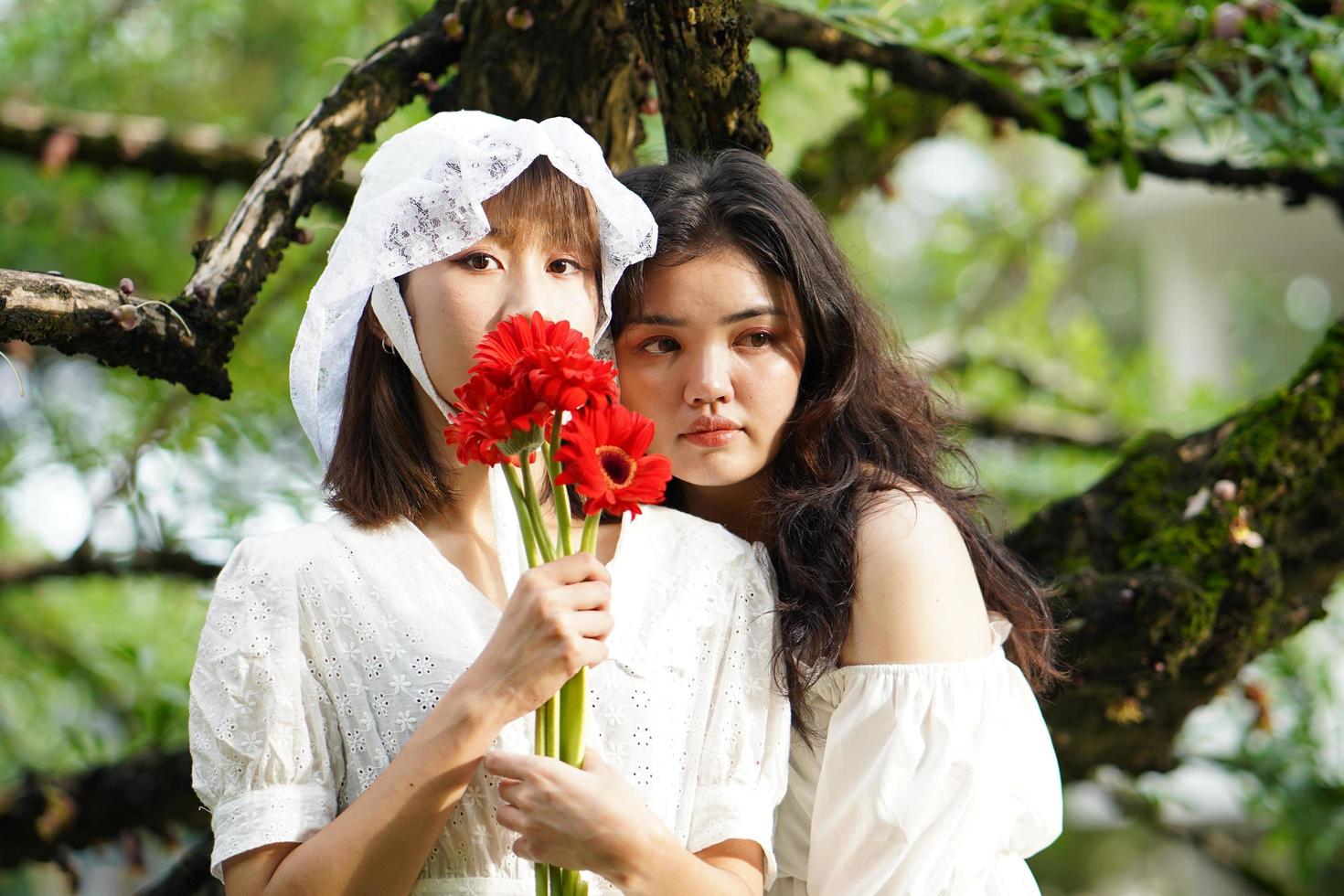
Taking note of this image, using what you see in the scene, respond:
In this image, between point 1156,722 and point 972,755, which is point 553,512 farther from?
point 1156,722

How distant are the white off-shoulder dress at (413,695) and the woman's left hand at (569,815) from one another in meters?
0.24

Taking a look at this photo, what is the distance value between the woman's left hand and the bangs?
2.44 feet

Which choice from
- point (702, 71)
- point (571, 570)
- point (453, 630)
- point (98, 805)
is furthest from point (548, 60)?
point (98, 805)

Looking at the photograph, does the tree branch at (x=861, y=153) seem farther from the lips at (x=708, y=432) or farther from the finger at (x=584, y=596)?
the finger at (x=584, y=596)

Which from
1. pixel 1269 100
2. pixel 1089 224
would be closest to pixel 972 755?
pixel 1269 100

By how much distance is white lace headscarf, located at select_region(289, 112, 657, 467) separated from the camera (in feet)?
6.10

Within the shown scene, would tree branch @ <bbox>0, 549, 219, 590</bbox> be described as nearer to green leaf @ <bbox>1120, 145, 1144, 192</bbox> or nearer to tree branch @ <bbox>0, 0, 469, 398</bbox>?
tree branch @ <bbox>0, 0, 469, 398</bbox>

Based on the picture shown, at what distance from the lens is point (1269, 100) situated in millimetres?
3352

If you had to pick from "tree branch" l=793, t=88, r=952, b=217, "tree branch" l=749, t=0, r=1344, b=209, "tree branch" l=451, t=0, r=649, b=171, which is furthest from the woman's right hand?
"tree branch" l=793, t=88, r=952, b=217

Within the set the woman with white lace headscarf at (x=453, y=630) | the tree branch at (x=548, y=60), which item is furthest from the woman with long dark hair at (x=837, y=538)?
the tree branch at (x=548, y=60)

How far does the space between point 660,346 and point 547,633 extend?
0.74 meters

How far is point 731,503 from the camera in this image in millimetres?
2455

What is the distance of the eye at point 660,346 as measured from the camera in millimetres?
2205

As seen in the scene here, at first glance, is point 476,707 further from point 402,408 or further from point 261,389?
point 261,389
